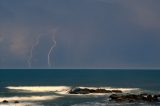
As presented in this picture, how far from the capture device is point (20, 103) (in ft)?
299

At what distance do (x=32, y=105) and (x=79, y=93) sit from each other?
3332 cm

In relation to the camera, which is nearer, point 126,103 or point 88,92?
point 126,103

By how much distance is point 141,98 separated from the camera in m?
99.4

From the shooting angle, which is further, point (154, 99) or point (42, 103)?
point (154, 99)

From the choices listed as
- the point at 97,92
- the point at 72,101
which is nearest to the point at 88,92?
the point at 97,92

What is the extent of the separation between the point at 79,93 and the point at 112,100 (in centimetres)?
2330

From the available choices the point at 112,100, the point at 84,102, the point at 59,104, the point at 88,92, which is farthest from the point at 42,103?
the point at 88,92

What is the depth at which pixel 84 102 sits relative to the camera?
95438 millimetres

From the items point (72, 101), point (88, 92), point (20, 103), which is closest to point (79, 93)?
point (88, 92)

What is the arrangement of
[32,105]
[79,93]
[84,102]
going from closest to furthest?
[32,105], [84,102], [79,93]

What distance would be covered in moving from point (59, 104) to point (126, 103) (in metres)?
14.0

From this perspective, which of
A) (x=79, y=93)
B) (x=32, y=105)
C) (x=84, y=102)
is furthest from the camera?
(x=79, y=93)

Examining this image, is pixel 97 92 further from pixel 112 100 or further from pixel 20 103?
pixel 20 103

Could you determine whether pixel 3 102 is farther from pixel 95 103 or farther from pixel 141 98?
pixel 141 98
